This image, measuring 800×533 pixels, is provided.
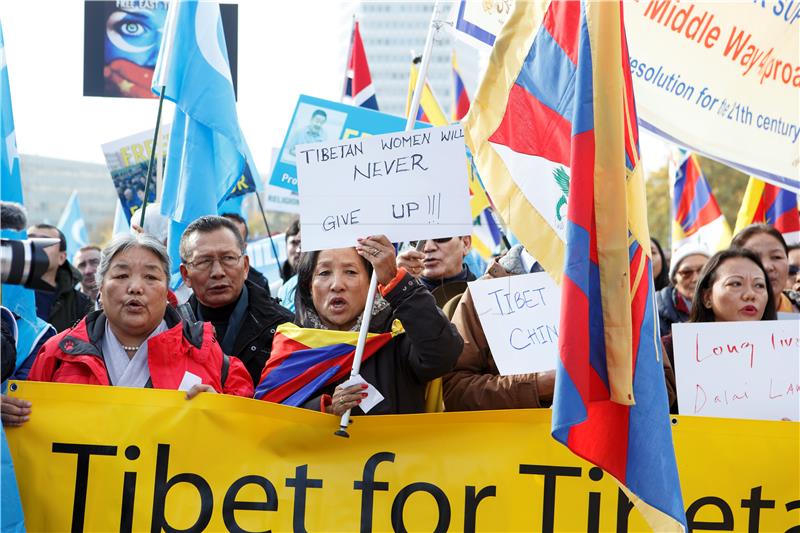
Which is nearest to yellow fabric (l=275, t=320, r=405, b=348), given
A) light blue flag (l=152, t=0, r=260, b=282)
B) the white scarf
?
the white scarf

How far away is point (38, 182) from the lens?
5192 inches

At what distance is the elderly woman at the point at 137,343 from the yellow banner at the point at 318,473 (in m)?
0.11

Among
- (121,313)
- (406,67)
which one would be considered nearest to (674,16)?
(121,313)

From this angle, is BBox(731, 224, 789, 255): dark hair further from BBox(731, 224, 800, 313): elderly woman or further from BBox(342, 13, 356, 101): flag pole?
BBox(342, 13, 356, 101): flag pole

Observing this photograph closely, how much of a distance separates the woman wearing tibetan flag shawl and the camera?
1359 mm

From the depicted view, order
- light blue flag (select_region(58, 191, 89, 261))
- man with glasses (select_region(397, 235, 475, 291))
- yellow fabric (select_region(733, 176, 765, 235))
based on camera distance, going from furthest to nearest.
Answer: light blue flag (select_region(58, 191, 89, 261))
yellow fabric (select_region(733, 176, 765, 235))
man with glasses (select_region(397, 235, 475, 291))

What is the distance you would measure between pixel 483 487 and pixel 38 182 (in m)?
136

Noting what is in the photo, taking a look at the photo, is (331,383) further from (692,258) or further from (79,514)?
(692,258)

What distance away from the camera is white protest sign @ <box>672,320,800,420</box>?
4215mm

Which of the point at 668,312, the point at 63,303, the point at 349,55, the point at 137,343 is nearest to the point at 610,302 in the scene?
the point at 137,343

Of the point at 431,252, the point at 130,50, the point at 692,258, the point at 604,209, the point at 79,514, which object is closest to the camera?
the point at 604,209

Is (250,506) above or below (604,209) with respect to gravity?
below

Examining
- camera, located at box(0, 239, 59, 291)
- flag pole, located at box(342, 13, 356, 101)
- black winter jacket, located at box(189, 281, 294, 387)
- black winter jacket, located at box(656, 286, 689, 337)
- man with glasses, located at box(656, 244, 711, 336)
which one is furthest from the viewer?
flag pole, located at box(342, 13, 356, 101)

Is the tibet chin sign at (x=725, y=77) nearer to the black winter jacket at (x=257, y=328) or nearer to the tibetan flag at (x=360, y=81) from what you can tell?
the black winter jacket at (x=257, y=328)
